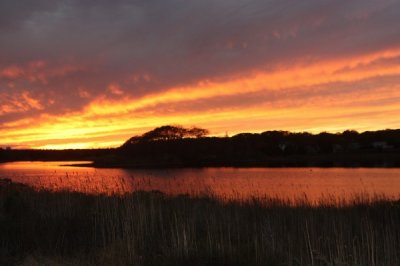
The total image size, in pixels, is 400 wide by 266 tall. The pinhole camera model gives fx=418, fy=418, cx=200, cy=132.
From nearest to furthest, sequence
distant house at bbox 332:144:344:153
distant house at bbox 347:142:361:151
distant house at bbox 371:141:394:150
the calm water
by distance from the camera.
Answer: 1. the calm water
2. distant house at bbox 371:141:394:150
3. distant house at bbox 347:142:361:151
4. distant house at bbox 332:144:344:153

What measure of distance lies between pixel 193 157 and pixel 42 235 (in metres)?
114

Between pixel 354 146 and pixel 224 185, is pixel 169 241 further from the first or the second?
pixel 354 146

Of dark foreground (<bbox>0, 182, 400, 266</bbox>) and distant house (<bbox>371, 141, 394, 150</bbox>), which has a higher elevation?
distant house (<bbox>371, 141, 394, 150</bbox>)

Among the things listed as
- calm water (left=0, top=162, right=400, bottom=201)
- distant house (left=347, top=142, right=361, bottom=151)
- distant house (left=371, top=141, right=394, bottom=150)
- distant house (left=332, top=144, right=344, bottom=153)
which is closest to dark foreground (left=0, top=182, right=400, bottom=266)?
calm water (left=0, top=162, right=400, bottom=201)

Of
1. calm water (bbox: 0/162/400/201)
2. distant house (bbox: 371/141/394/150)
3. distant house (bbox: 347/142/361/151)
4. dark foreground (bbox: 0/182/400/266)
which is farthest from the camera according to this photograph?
distant house (bbox: 347/142/361/151)

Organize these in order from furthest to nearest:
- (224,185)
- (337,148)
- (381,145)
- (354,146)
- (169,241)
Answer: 1. (337,148)
2. (354,146)
3. (381,145)
4. (224,185)
5. (169,241)

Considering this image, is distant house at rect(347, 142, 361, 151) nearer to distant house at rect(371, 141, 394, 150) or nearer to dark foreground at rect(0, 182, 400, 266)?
distant house at rect(371, 141, 394, 150)

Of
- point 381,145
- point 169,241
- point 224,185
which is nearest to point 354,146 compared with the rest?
point 381,145

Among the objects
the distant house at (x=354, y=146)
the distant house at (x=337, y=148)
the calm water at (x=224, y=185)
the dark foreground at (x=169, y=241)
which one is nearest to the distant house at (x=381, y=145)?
the distant house at (x=354, y=146)

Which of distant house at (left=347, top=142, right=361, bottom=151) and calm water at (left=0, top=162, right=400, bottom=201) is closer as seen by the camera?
calm water at (left=0, top=162, right=400, bottom=201)

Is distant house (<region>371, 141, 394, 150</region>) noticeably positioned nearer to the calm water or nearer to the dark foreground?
the calm water

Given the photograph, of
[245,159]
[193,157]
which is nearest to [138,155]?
[193,157]

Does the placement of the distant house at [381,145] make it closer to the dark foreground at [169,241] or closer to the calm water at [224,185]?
the calm water at [224,185]

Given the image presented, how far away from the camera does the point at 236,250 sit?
7840mm
